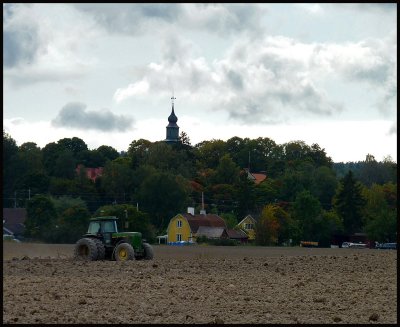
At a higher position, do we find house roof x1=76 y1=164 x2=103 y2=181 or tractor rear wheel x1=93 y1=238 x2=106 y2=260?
house roof x1=76 y1=164 x2=103 y2=181

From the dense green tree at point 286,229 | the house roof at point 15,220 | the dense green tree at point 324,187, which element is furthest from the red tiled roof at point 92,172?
the dense green tree at point 286,229

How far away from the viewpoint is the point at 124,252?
36.5m

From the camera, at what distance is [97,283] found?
25.4 metres

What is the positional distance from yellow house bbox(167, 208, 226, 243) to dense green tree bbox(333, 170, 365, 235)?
13024 millimetres

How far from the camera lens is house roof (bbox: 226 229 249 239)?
295 feet

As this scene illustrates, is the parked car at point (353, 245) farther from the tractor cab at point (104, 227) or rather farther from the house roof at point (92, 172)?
the tractor cab at point (104, 227)

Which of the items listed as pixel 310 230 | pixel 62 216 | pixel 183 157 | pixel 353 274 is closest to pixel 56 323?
Answer: pixel 353 274

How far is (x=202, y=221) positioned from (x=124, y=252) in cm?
5627

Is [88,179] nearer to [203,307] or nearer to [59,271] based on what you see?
[59,271]

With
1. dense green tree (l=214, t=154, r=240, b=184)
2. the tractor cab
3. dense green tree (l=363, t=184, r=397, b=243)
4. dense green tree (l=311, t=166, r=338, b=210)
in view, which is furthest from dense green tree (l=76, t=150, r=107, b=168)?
the tractor cab

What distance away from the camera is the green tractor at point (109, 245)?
36688 millimetres

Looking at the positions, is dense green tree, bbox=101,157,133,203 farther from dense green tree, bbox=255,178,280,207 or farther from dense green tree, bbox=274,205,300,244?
dense green tree, bbox=274,205,300,244

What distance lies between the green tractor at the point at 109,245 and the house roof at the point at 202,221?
2008 inches

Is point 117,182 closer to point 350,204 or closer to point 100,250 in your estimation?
point 350,204
